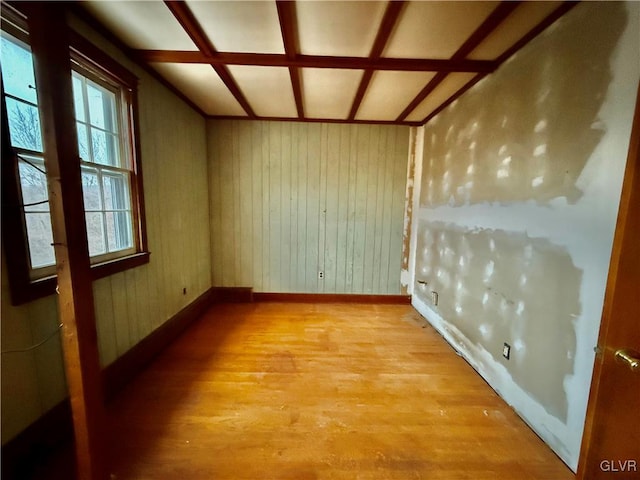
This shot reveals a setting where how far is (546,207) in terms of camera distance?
164cm

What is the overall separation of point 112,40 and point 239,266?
279 cm

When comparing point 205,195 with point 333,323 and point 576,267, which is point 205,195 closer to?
point 333,323

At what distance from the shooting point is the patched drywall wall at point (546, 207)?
4.25 ft

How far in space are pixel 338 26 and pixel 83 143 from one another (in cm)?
196

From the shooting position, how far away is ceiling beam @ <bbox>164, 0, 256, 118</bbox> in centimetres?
153

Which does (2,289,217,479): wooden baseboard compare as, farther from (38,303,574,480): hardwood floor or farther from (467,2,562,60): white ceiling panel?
(467,2,562,60): white ceiling panel

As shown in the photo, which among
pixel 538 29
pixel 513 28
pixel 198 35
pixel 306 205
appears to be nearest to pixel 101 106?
pixel 198 35

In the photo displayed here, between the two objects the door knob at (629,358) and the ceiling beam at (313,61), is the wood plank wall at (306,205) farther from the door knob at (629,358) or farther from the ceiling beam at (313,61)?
the door knob at (629,358)

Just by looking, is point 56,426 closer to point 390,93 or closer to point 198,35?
point 198,35

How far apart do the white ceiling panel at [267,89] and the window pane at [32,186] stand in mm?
1608

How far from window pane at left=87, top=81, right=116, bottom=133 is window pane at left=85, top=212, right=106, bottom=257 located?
690mm

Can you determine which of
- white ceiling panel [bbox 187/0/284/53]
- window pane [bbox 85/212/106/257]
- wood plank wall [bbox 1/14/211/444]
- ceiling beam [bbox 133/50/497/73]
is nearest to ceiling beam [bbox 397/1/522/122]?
ceiling beam [bbox 133/50/497/73]

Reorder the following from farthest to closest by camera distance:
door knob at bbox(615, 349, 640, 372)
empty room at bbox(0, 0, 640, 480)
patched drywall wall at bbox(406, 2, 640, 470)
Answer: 1. patched drywall wall at bbox(406, 2, 640, 470)
2. empty room at bbox(0, 0, 640, 480)
3. door knob at bbox(615, 349, 640, 372)

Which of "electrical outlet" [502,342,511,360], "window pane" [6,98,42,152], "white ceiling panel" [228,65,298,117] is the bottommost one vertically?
"electrical outlet" [502,342,511,360]
